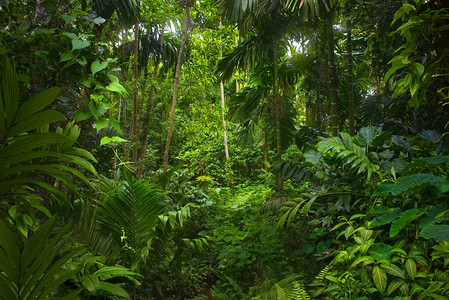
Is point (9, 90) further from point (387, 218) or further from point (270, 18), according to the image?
point (270, 18)

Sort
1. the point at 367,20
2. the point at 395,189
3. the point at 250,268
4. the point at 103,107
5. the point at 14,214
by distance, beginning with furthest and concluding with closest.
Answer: the point at 250,268 → the point at 367,20 → the point at 395,189 → the point at 103,107 → the point at 14,214

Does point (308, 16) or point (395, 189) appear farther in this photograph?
point (308, 16)

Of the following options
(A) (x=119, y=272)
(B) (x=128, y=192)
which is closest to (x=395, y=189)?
(A) (x=119, y=272)

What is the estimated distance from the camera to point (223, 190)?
5.79 metres

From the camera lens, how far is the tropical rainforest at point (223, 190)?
1.45m

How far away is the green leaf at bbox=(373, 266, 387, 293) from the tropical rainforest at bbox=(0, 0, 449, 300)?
0.04 ft

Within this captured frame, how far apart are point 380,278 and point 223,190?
3.73 m

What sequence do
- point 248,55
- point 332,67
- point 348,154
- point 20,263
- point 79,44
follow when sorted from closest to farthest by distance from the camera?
point 20,263
point 79,44
point 348,154
point 332,67
point 248,55

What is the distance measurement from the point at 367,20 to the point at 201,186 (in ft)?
15.7

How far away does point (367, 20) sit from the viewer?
12.0 feet

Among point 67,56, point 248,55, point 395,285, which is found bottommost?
point 395,285

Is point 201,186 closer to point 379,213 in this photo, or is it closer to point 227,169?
point 227,169

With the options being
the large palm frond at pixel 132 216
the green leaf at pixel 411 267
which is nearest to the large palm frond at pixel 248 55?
the large palm frond at pixel 132 216

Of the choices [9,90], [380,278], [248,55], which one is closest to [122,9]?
[248,55]
